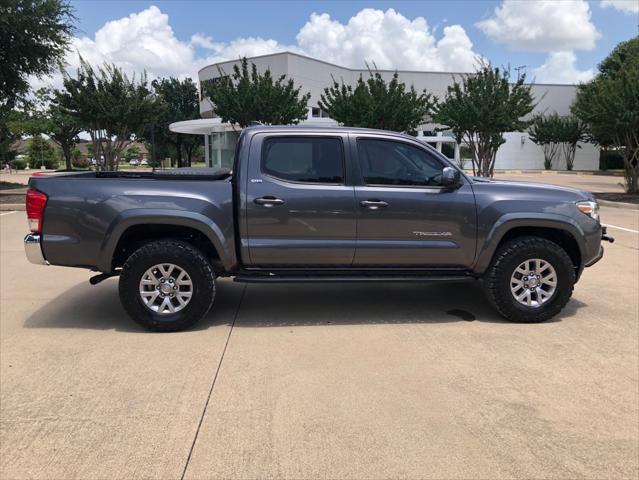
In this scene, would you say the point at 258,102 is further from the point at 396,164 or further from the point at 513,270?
the point at 513,270

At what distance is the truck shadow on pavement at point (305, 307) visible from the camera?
522 cm

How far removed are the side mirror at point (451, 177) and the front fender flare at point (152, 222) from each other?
2155mm

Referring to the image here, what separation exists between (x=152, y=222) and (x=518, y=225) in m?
3.47

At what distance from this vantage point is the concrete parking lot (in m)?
2.89

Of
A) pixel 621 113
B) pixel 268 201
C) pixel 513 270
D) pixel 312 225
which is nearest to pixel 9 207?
pixel 268 201

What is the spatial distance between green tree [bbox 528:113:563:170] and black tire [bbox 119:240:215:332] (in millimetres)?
44930

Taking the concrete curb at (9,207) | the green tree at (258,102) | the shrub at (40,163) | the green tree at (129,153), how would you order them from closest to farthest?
1. the concrete curb at (9,207)
2. the green tree at (258,102)
3. the shrub at (40,163)
4. the green tree at (129,153)

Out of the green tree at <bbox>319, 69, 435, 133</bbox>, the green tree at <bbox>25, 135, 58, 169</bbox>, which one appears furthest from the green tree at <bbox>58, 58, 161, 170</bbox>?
the green tree at <bbox>25, 135, 58, 169</bbox>

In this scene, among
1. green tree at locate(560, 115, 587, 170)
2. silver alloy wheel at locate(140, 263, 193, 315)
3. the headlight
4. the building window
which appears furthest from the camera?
green tree at locate(560, 115, 587, 170)

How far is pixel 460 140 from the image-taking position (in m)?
20.5

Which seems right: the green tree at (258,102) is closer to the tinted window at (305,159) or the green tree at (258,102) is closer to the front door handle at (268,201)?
the tinted window at (305,159)

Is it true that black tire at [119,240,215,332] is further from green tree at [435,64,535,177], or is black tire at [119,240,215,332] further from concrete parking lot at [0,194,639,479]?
green tree at [435,64,535,177]

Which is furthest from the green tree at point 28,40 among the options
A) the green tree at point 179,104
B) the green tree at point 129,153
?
the green tree at point 129,153

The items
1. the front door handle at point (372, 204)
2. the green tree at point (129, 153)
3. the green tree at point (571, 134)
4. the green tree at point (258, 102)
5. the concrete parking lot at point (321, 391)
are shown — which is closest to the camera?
the concrete parking lot at point (321, 391)
